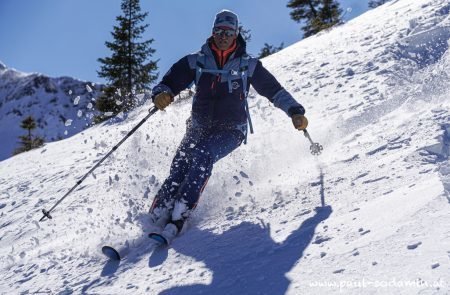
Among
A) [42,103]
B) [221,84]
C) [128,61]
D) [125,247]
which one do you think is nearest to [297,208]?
[125,247]

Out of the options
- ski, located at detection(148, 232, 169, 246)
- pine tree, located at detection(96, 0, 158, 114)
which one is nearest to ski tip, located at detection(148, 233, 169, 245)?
ski, located at detection(148, 232, 169, 246)

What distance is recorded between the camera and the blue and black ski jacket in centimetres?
508

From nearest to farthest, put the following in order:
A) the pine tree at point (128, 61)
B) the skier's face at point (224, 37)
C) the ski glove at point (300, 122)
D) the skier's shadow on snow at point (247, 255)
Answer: the skier's shadow on snow at point (247, 255) < the ski glove at point (300, 122) < the skier's face at point (224, 37) < the pine tree at point (128, 61)

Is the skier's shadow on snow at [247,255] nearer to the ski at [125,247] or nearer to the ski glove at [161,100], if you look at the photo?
the ski at [125,247]

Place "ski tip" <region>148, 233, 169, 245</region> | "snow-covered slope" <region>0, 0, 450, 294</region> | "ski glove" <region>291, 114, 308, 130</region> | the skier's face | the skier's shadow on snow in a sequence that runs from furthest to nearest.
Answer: the skier's face → "ski glove" <region>291, 114, 308, 130</region> → "ski tip" <region>148, 233, 169, 245</region> → the skier's shadow on snow → "snow-covered slope" <region>0, 0, 450, 294</region>

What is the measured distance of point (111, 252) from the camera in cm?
409

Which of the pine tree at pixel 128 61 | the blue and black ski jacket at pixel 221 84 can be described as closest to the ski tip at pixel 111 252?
the blue and black ski jacket at pixel 221 84

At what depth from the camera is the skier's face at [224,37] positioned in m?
5.00

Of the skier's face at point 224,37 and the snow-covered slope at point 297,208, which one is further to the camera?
the skier's face at point 224,37

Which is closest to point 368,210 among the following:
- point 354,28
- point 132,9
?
point 354,28

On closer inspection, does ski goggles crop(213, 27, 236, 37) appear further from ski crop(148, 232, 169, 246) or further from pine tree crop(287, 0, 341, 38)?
pine tree crop(287, 0, 341, 38)

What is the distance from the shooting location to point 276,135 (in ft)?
22.4

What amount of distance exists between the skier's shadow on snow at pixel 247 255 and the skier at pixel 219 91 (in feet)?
3.14

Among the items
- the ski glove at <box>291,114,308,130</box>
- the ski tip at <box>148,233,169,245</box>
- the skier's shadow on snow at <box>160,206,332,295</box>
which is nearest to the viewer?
the skier's shadow on snow at <box>160,206,332,295</box>
